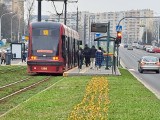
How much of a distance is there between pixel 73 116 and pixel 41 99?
17.6ft

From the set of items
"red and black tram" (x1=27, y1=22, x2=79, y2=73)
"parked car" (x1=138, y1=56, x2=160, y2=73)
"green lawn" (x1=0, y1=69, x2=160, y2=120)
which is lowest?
"parked car" (x1=138, y1=56, x2=160, y2=73)

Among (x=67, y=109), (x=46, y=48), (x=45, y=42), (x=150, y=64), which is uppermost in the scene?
(x=45, y=42)

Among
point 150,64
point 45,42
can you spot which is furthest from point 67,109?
point 150,64

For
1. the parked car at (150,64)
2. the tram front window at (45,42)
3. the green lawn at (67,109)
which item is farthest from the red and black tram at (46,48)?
the green lawn at (67,109)

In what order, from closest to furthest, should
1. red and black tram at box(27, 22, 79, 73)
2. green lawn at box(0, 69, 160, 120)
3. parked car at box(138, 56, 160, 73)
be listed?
green lawn at box(0, 69, 160, 120), red and black tram at box(27, 22, 79, 73), parked car at box(138, 56, 160, 73)

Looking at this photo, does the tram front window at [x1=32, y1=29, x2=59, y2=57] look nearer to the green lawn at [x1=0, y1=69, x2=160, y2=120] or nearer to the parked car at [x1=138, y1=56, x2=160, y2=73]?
the parked car at [x1=138, y1=56, x2=160, y2=73]

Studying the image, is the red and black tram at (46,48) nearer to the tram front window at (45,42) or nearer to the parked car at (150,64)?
the tram front window at (45,42)

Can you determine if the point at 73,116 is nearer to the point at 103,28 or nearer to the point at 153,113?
the point at 153,113

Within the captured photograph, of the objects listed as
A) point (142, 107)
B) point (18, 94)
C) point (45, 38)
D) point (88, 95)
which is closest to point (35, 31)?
point (45, 38)

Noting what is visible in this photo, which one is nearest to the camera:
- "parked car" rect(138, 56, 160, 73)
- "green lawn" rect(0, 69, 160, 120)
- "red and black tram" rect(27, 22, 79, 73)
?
"green lawn" rect(0, 69, 160, 120)

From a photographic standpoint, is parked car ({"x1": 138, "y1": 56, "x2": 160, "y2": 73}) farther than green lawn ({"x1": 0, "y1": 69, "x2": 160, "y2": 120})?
Yes

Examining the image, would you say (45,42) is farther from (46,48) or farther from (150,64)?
(150,64)

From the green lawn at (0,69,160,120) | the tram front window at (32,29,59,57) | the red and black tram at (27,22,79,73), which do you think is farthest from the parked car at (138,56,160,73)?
the green lawn at (0,69,160,120)

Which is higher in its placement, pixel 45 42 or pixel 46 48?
pixel 45 42
